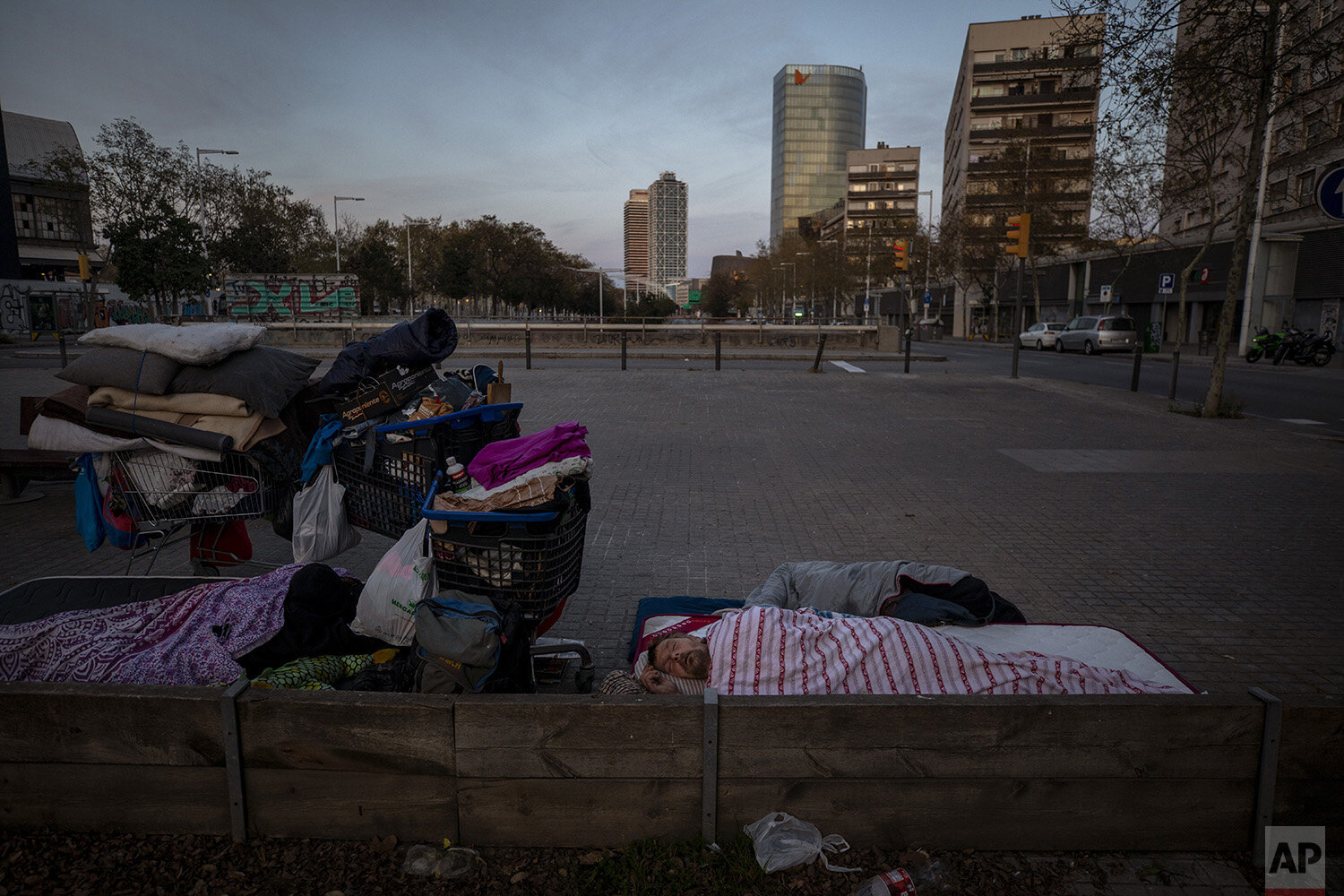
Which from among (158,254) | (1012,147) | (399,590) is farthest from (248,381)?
(1012,147)

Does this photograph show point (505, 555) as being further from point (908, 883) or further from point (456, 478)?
point (908, 883)

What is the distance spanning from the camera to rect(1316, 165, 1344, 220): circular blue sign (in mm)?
7609

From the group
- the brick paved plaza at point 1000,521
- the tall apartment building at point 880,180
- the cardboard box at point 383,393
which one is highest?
the tall apartment building at point 880,180

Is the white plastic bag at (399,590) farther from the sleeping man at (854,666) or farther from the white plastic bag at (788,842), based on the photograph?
the white plastic bag at (788,842)

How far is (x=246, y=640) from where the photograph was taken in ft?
10.5

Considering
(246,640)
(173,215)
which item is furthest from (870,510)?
(173,215)

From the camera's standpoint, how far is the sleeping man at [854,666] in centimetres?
276

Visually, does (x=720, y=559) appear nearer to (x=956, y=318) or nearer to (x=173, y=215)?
(x=173, y=215)

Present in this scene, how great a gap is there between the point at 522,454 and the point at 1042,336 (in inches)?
1664

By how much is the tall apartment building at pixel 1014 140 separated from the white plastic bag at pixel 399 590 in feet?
167

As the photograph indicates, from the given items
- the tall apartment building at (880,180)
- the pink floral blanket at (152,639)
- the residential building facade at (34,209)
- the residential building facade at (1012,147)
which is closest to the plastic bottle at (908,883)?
the pink floral blanket at (152,639)

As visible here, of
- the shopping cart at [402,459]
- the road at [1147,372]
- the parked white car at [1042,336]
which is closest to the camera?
the shopping cart at [402,459]

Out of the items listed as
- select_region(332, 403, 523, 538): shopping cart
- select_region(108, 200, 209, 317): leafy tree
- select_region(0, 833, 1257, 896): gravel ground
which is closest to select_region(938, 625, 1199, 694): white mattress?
select_region(0, 833, 1257, 896): gravel ground

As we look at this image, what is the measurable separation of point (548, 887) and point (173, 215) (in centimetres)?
4098
